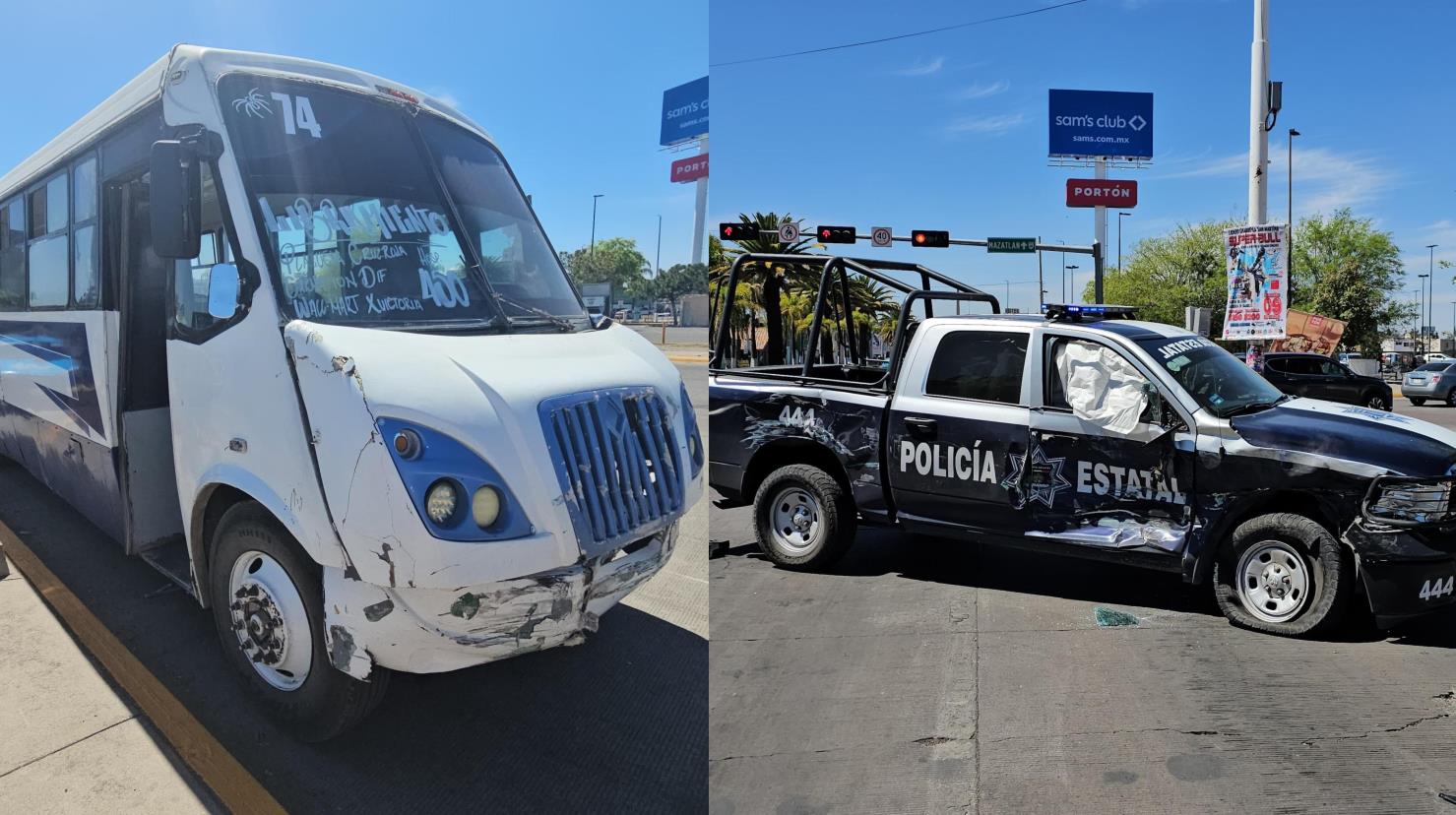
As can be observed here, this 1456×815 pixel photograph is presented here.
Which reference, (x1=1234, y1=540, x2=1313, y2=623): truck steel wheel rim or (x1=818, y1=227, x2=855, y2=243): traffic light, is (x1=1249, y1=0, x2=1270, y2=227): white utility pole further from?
(x1=1234, y1=540, x2=1313, y2=623): truck steel wheel rim

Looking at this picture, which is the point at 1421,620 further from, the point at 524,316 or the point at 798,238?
the point at 798,238

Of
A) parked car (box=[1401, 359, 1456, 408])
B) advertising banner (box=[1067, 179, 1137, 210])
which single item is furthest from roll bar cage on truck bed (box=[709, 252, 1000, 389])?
advertising banner (box=[1067, 179, 1137, 210])

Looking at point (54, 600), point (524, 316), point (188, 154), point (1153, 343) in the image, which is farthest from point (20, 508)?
point (1153, 343)

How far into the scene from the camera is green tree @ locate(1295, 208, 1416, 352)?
50281mm

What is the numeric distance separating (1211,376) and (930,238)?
23.3 m

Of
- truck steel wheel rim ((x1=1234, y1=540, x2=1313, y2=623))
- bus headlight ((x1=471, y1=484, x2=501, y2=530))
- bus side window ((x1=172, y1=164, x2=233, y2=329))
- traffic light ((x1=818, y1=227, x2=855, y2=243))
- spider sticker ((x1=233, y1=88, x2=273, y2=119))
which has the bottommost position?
truck steel wheel rim ((x1=1234, y1=540, x2=1313, y2=623))

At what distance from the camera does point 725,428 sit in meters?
7.25

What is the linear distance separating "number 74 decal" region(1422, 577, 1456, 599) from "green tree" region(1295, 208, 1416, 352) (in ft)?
171

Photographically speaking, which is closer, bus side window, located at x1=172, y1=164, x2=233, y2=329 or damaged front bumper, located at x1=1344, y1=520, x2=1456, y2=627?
bus side window, located at x1=172, y1=164, x2=233, y2=329

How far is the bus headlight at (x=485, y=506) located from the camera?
10.8ft

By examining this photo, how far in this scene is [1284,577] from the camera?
5207 millimetres

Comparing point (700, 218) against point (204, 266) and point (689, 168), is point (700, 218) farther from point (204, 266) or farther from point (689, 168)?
point (689, 168)

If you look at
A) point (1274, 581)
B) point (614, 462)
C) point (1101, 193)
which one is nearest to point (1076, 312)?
point (1274, 581)

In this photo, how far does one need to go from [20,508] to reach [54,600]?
2.84 m
